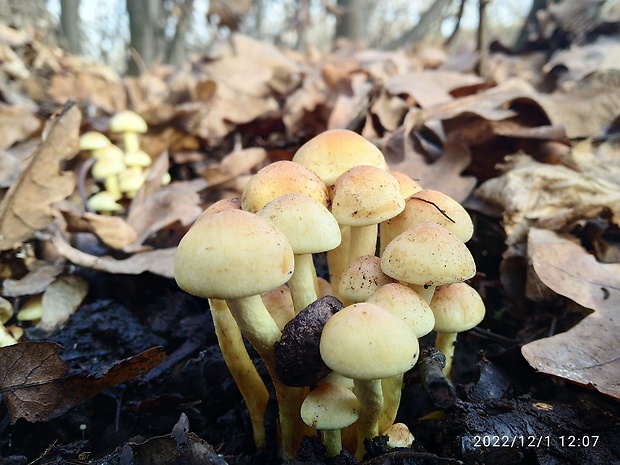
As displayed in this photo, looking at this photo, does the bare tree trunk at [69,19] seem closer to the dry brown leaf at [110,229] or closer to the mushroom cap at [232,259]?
the dry brown leaf at [110,229]

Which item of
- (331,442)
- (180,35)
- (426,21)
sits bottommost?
(331,442)

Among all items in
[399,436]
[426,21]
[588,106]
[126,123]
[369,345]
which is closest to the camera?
[369,345]

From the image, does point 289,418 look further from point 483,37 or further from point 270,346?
point 483,37

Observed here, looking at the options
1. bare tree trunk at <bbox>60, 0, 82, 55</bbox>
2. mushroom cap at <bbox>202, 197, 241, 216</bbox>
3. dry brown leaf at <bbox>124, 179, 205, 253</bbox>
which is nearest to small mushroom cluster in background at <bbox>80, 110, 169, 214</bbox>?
dry brown leaf at <bbox>124, 179, 205, 253</bbox>

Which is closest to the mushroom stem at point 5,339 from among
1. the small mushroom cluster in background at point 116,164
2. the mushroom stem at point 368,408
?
the small mushroom cluster in background at point 116,164

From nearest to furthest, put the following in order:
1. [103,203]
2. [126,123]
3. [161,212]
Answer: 1. [161,212]
2. [103,203]
3. [126,123]

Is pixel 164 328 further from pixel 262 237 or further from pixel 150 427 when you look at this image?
pixel 262 237

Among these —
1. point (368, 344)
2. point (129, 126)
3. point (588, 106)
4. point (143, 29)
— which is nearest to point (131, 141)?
point (129, 126)
